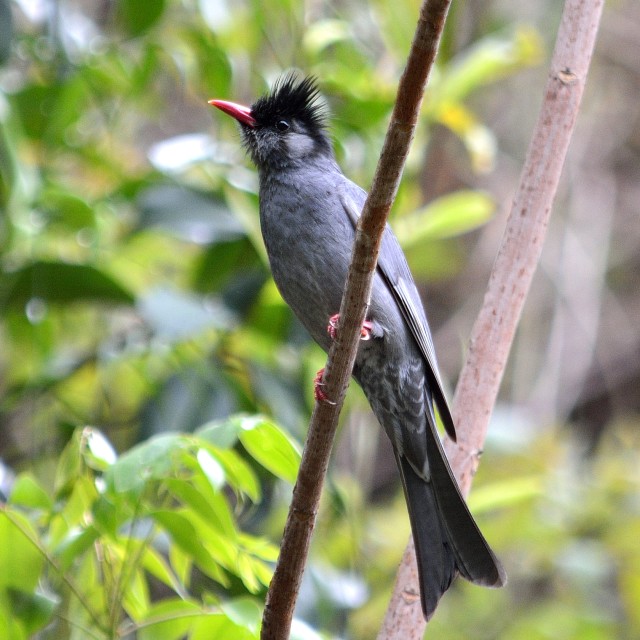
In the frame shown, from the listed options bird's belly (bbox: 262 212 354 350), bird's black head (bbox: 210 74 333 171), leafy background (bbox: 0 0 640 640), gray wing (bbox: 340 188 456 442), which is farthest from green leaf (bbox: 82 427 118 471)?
bird's black head (bbox: 210 74 333 171)

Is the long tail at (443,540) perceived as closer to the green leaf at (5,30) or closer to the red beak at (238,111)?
the red beak at (238,111)

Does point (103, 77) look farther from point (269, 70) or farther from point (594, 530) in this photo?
point (594, 530)

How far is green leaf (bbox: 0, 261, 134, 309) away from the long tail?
126cm

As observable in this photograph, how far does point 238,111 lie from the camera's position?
3.34 meters

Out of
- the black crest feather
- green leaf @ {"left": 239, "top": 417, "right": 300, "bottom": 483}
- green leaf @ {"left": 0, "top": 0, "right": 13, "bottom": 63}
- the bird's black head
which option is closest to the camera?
green leaf @ {"left": 239, "top": 417, "right": 300, "bottom": 483}

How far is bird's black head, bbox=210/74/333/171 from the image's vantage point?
Result: 10.7 feet

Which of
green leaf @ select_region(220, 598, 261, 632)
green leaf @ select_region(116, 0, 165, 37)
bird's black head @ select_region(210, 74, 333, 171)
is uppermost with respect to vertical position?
green leaf @ select_region(116, 0, 165, 37)

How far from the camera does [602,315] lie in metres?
6.68

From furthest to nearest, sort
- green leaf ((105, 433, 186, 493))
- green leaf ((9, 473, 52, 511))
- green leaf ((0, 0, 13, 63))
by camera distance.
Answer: green leaf ((0, 0, 13, 63))
green leaf ((9, 473, 52, 511))
green leaf ((105, 433, 186, 493))

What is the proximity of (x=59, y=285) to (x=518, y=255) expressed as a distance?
1647 mm

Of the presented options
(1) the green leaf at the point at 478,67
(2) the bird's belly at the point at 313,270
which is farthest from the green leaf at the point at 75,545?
(1) the green leaf at the point at 478,67

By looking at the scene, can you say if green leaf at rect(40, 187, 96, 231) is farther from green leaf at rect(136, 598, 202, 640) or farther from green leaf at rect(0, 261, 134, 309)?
green leaf at rect(136, 598, 202, 640)

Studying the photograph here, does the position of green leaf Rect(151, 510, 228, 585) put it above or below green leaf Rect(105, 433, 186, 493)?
below

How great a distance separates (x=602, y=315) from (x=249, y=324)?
3.94m
